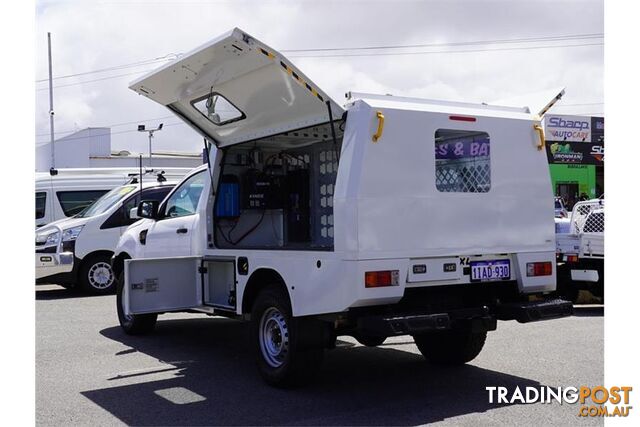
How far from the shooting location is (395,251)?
6.07 meters

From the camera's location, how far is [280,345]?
265 inches

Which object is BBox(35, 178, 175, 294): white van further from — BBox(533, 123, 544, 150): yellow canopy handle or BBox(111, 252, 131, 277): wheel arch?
BBox(533, 123, 544, 150): yellow canopy handle

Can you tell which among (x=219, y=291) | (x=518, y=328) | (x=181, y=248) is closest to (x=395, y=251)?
(x=219, y=291)

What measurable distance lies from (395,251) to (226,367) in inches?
103

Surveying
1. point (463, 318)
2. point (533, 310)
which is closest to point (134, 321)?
point (463, 318)

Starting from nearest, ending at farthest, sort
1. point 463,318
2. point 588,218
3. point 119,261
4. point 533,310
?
point 463,318 < point 533,310 < point 119,261 < point 588,218

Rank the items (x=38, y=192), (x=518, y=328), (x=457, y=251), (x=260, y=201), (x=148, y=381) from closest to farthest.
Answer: (x=457, y=251), (x=148, y=381), (x=260, y=201), (x=518, y=328), (x=38, y=192)

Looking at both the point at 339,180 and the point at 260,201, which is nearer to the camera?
the point at 339,180

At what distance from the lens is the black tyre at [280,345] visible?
643 cm

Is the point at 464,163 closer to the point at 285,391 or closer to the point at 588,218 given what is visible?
the point at 285,391

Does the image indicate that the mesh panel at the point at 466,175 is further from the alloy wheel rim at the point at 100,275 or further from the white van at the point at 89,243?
the alloy wheel rim at the point at 100,275

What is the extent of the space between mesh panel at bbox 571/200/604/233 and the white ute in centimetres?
486

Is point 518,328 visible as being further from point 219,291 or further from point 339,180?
point 339,180

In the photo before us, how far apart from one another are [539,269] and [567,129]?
36050 mm
